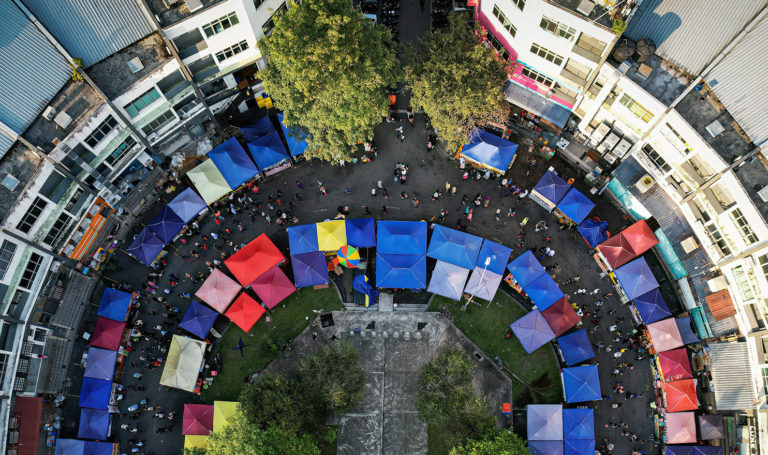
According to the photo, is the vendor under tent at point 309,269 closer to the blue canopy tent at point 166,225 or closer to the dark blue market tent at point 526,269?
the blue canopy tent at point 166,225

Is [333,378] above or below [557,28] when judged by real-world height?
below

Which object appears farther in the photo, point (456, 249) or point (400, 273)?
point (456, 249)

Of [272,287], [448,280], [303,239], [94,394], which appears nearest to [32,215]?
[94,394]

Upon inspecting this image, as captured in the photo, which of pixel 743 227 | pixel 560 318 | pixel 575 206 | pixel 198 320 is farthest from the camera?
pixel 575 206

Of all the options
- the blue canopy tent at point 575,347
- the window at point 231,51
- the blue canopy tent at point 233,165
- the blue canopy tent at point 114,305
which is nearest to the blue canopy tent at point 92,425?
the blue canopy tent at point 114,305

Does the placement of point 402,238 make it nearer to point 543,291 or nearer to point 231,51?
point 543,291

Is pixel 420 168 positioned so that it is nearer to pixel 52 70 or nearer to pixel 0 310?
pixel 52 70

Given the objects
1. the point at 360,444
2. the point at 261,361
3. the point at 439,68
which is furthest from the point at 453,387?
the point at 439,68
